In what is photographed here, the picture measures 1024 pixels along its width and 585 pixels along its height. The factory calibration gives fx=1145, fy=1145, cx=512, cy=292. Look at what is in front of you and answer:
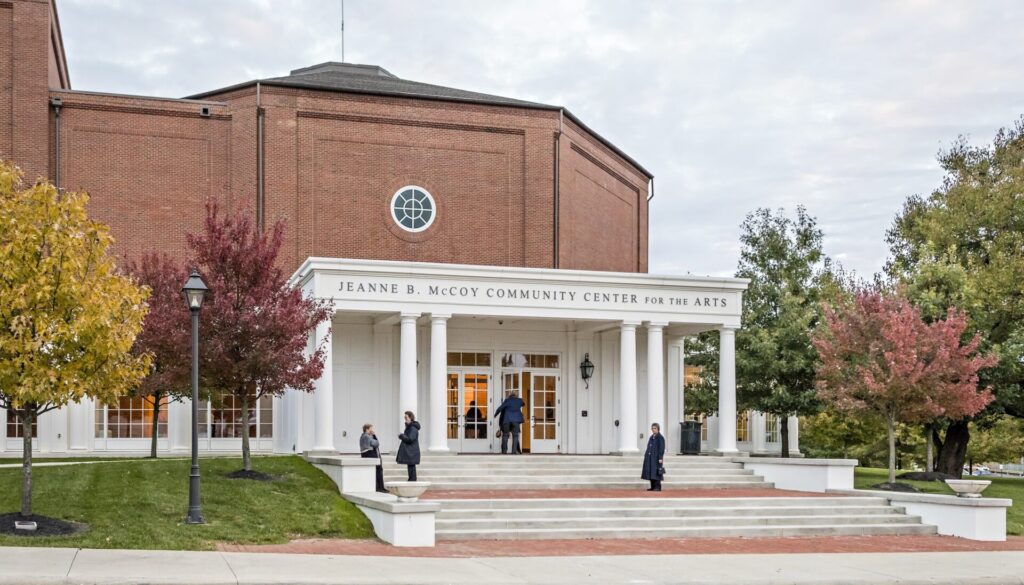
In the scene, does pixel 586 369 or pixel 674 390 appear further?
pixel 674 390

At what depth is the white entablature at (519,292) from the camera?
1054 inches

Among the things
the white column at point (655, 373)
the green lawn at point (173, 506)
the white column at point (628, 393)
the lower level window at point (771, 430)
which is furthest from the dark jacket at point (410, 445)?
the lower level window at point (771, 430)

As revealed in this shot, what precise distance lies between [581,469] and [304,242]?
12863 mm

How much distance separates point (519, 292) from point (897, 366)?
29.8 feet

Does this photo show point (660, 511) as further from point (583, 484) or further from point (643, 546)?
point (583, 484)

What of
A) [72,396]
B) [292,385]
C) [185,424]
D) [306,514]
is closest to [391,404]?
[185,424]

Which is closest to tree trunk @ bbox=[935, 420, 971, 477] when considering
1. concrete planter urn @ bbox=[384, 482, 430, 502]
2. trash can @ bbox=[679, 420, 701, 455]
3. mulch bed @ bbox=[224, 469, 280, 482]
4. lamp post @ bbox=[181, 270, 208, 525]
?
trash can @ bbox=[679, 420, 701, 455]

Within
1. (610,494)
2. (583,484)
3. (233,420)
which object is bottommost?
(610,494)

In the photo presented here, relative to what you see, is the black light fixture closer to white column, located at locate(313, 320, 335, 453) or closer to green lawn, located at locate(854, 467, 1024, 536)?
green lawn, located at locate(854, 467, 1024, 536)

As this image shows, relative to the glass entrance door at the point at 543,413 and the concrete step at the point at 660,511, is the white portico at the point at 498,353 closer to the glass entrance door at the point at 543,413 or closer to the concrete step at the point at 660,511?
the glass entrance door at the point at 543,413

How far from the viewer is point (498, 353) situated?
103 feet

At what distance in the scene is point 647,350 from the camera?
31.8 m

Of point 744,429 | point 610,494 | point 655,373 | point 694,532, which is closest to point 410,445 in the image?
point 610,494

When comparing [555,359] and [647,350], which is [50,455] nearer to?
[555,359]
